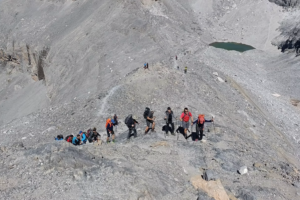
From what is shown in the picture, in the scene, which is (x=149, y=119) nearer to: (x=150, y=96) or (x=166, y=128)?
(x=166, y=128)

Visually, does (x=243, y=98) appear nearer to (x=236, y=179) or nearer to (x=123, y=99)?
(x=123, y=99)

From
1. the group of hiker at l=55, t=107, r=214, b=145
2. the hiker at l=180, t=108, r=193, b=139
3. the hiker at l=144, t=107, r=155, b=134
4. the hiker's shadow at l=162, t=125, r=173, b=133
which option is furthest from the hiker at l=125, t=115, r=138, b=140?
the hiker at l=180, t=108, r=193, b=139

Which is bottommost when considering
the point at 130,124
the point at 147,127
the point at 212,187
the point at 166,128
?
the point at 212,187

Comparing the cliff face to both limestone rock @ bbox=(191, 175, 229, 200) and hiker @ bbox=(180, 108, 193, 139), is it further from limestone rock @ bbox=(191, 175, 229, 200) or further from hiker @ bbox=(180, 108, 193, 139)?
limestone rock @ bbox=(191, 175, 229, 200)

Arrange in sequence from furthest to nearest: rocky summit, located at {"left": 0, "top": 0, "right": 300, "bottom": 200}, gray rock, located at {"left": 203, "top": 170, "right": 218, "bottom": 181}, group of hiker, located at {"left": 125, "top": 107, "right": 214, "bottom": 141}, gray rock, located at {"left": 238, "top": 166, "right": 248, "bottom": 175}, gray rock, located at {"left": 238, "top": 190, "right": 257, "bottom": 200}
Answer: group of hiker, located at {"left": 125, "top": 107, "right": 214, "bottom": 141} → gray rock, located at {"left": 238, "top": 166, "right": 248, "bottom": 175} → gray rock, located at {"left": 203, "top": 170, "right": 218, "bottom": 181} → gray rock, located at {"left": 238, "top": 190, "right": 257, "bottom": 200} → rocky summit, located at {"left": 0, "top": 0, "right": 300, "bottom": 200}

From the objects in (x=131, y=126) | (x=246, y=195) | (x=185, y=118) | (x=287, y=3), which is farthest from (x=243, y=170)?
(x=287, y=3)

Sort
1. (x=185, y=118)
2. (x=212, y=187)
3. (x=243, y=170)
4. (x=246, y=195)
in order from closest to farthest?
(x=212, y=187), (x=246, y=195), (x=243, y=170), (x=185, y=118)

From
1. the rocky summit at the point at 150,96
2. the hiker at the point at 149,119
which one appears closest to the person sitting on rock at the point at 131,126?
the rocky summit at the point at 150,96

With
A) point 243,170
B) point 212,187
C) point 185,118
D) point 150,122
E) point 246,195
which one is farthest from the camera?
point 150,122
